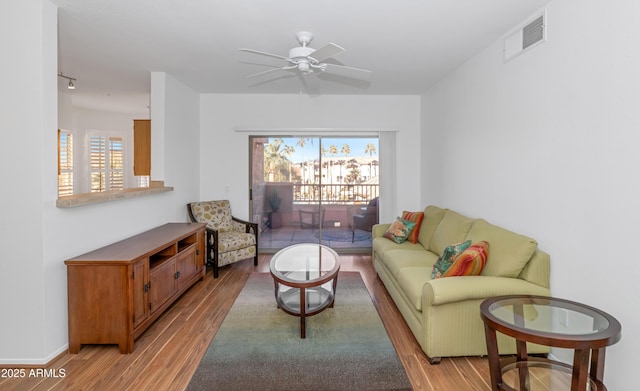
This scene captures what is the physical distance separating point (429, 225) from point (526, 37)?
89.0 inches

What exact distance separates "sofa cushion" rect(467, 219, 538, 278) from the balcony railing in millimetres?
2979

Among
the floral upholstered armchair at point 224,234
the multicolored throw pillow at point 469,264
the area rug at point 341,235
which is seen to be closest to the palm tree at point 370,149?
the area rug at point 341,235

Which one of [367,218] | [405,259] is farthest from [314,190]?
[405,259]

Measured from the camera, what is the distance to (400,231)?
14.7 ft

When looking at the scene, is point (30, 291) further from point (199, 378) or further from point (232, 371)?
point (232, 371)

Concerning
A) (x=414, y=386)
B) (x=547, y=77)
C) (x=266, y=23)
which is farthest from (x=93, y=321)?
(x=547, y=77)

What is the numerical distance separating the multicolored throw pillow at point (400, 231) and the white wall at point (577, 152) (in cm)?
109

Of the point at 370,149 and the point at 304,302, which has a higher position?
the point at 370,149

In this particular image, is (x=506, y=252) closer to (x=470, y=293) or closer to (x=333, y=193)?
(x=470, y=293)

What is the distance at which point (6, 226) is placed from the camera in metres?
2.46

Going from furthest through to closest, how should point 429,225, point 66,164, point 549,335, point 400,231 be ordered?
1. point 66,164
2. point 400,231
3. point 429,225
4. point 549,335

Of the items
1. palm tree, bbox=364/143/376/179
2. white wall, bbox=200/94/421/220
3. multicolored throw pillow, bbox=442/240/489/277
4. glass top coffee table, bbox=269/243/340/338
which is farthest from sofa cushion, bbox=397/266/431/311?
palm tree, bbox=364/143/376/179

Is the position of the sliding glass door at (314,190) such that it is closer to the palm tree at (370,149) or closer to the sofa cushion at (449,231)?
the palm tree at (370,149)

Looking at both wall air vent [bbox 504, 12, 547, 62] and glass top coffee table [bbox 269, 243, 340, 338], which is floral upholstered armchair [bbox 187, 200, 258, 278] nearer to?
glass top coffee table [bbox 269, 243, 340, 338]
